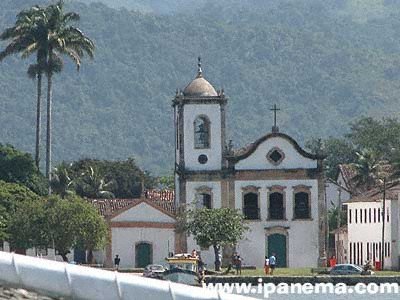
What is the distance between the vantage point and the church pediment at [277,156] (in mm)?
112781

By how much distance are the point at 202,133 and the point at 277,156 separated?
172 inches

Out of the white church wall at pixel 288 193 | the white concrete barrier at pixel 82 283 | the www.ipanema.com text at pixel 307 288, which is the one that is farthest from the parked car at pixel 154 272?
the white concrete barrier at pixel 82 283

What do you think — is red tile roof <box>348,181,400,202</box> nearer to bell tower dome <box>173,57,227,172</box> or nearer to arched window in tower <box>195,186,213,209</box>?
bell tower dome <box>173,57,227,172</box>

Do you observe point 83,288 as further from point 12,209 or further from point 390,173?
point 390,173

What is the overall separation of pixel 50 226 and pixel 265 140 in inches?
612

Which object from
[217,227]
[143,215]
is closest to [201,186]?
[143,215]

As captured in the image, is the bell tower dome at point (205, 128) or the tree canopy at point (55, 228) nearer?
the tree canopy at point (55, 228)

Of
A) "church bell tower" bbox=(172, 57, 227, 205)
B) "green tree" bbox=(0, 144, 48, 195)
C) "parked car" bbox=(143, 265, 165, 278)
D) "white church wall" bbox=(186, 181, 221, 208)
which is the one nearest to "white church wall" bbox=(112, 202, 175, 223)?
"white church wall" bbox=(186, 181, 221, 208)

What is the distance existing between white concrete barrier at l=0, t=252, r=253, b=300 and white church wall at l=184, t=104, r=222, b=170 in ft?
271

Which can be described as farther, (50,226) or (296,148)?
(296,148)

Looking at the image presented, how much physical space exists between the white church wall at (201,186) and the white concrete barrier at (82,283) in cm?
8123

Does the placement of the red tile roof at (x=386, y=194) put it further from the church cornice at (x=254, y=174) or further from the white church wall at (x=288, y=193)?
the church cornice at (x=254, y=174)

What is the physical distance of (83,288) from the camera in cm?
2983

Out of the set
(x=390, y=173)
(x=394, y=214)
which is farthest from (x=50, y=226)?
(x=390, y=173)
